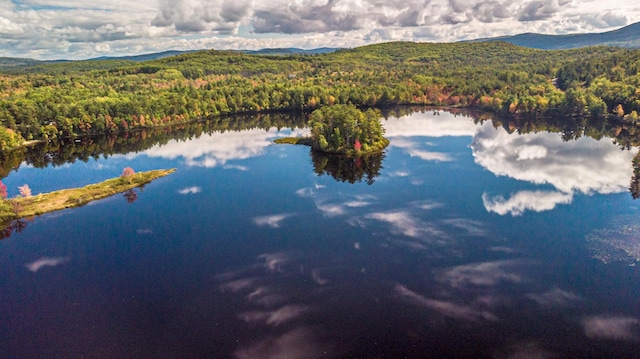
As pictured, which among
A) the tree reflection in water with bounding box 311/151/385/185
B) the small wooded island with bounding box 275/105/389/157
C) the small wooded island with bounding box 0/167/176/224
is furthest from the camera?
the small wooded island with bounding box 275/105/389/157

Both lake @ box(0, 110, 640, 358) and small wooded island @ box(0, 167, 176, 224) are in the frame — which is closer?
lake @ box(0, 110, 640, 358)

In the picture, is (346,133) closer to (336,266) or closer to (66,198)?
(336,266)

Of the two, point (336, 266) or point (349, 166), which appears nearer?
point (336, 266)

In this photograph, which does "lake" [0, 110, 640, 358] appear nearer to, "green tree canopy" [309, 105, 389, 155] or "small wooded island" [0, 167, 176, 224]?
"small wooded island" [0, 167, 176, 224]

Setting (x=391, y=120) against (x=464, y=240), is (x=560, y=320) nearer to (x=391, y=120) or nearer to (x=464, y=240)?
(x=464, y=240)

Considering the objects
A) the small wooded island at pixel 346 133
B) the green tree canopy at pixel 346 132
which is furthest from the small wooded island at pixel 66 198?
the green tree canopy at pixel 346 132

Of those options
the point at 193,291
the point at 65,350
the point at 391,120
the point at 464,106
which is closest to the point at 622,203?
the point at 193,291

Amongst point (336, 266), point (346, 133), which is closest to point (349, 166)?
point (346, 133)

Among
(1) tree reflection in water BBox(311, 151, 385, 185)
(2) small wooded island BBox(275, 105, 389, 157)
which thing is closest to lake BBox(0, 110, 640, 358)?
(1) tree reflection in water BBox(311, 151, 385, 185)
